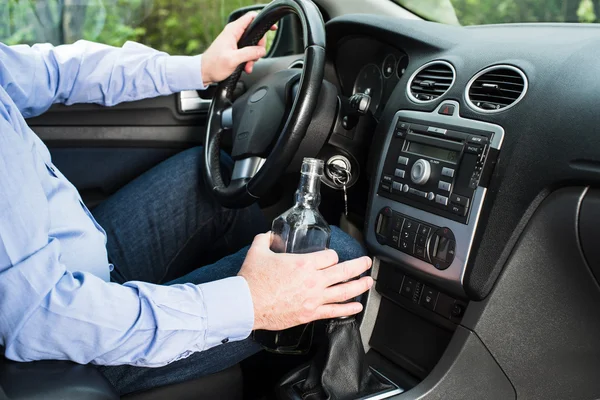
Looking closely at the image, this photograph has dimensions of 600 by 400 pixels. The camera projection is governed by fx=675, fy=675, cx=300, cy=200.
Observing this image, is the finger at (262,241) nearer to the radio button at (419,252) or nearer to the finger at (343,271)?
the finger at (343,271)

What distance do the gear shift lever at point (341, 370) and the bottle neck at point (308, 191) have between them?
20 centimetres

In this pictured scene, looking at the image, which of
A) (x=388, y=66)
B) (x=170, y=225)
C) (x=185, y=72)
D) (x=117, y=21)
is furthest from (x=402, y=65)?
(x=117, y=21)

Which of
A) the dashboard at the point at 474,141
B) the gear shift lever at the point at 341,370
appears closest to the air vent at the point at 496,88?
the dashboard at the point at 474,141

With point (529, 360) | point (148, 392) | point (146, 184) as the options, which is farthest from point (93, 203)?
point (529, 360)

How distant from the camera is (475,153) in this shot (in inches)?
43.1

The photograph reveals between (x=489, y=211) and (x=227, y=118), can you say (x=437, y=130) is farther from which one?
(x=227, y=118)

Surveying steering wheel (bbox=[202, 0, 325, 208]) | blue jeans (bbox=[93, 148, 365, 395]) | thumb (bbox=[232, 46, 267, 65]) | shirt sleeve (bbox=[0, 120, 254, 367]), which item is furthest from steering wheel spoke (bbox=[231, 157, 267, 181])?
shirt sleeve (bbox=[0, 120, 254, 367])

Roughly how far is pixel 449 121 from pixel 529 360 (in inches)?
17.1

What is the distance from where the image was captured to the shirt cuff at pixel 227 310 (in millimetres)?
912

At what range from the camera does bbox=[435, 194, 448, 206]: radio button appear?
3.69 feet

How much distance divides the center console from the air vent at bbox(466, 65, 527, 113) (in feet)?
0.12

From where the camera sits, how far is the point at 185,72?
155 centimetres

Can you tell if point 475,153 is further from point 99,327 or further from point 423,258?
point 99,327

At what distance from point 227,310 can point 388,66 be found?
2.55ft
